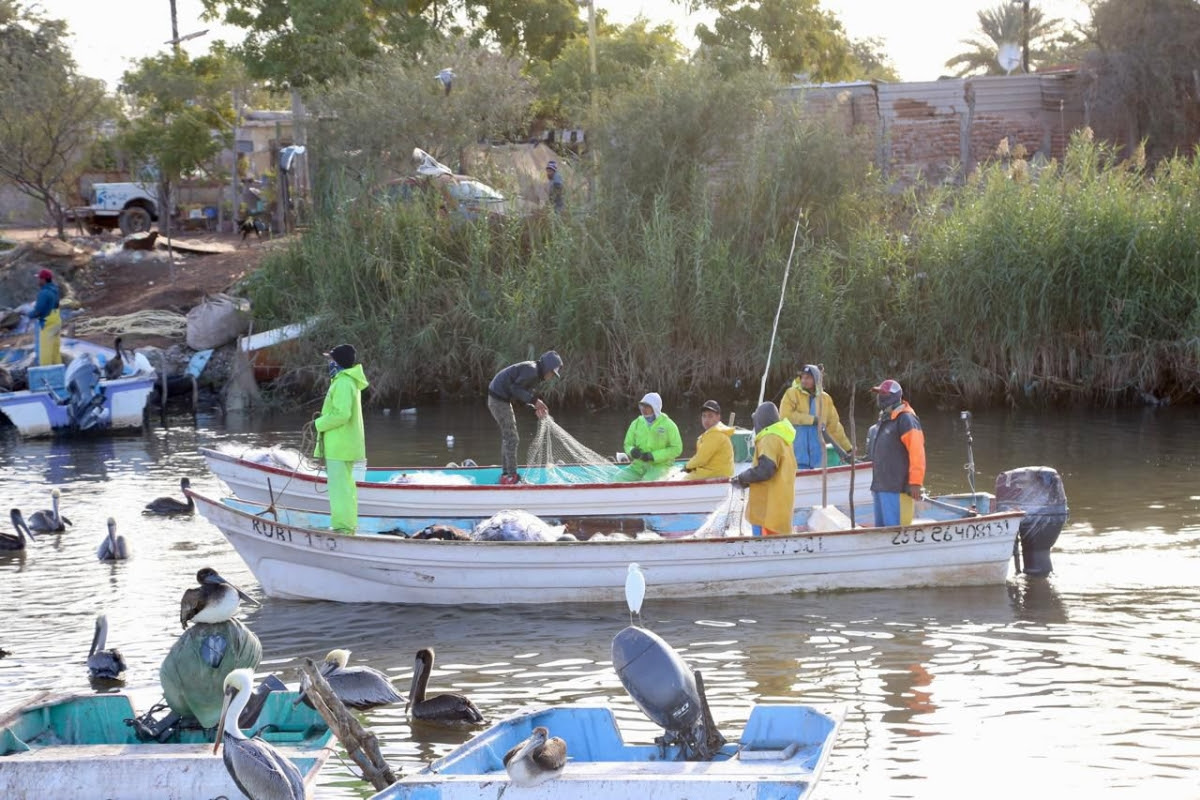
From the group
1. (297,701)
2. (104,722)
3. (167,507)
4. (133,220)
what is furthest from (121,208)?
(297,701)

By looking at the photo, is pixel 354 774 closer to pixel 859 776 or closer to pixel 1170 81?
pixel 859 776

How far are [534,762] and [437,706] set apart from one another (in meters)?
2.64

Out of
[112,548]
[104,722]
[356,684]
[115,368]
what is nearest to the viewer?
[104,722]

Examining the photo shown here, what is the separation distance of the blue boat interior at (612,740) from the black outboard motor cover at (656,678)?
28cm

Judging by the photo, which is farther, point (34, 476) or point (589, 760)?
point (34, 476)

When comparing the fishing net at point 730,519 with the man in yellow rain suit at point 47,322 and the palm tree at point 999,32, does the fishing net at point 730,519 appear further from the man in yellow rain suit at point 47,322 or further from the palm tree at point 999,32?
the palm tree at point 999,32

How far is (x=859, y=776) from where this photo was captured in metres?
8.51

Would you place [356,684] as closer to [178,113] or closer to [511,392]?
[511,392]

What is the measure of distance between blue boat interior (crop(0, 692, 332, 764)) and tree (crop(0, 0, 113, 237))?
28234 mm

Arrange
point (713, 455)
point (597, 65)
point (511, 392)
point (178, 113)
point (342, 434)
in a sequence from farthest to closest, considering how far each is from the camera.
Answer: point (178, 113)
point (597, 65)
point (511, 392)
point (713, 455)
point (342, 434)

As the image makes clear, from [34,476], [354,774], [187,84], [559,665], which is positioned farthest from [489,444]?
[187,84]

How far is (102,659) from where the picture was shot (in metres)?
10.6

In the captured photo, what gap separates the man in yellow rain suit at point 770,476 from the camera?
11.9m

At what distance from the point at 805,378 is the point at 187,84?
92.2 feet
